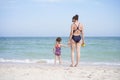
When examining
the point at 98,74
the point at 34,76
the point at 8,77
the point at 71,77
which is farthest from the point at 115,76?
the point at 8,77

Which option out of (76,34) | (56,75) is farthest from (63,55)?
(56,75)

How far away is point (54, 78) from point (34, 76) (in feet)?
1.78

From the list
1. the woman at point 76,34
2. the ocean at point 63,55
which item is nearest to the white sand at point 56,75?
the woman at point 76,34

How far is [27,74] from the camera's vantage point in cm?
688

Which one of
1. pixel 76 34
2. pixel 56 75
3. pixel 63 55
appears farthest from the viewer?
pixel 63 55

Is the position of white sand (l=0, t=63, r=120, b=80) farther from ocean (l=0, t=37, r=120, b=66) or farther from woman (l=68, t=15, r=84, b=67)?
ocean (l=0, t=37, r=120, b=66)

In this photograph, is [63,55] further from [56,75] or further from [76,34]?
[56,75]

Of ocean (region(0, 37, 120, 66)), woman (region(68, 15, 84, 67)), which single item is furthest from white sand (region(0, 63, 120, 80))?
ocean (region(0, 37, 120, 66))

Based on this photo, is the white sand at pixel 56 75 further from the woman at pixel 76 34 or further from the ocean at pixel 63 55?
the ocean at pixel 63 55

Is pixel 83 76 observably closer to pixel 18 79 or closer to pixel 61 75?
pixel 61 75

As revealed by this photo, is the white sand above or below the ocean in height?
above

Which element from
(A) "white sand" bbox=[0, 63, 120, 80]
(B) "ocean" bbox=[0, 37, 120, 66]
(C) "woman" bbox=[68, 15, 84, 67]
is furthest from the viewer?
(B) "ocean" bbox=[0, 37, 120, 66]

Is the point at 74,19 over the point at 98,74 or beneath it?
over

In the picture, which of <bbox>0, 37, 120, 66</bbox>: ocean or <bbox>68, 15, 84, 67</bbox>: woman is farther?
<bbox>0, 37, 120, 66</bbox>: ocean
